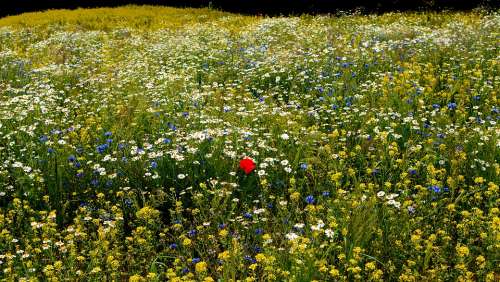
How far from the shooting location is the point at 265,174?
417 cm

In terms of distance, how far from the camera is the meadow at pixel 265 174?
3.31m

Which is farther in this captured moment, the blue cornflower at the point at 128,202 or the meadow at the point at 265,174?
the blue cornflower at the point at 128,202

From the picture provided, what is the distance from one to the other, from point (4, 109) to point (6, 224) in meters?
2.22

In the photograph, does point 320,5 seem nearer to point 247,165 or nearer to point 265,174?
point 265,174

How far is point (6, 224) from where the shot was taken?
4.06 m

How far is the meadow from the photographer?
331cm

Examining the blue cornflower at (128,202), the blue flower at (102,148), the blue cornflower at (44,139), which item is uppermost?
the blue cornflower at (44,139)

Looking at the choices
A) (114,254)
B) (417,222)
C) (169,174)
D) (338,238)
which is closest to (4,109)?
(169,174)

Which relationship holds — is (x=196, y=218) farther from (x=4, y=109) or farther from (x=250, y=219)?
(x=4, y=109)

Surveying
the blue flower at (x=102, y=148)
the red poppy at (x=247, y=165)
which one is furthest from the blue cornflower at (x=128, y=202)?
the red poppy at (x=247, y=165)

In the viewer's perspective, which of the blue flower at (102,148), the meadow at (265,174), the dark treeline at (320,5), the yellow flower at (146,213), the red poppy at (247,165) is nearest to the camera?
the meadow at (265,174)

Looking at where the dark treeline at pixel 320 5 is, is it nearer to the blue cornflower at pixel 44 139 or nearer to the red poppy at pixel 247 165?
the blue cornflower at pixel 44 139

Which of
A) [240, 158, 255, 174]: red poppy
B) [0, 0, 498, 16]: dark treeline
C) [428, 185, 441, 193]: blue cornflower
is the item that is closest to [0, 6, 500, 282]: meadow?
[428, 185, 441, 193]: blue cornflower

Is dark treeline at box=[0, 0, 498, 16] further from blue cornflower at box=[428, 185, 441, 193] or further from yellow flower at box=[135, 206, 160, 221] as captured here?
yellow flower at box=[135, 206, 160, 221]
